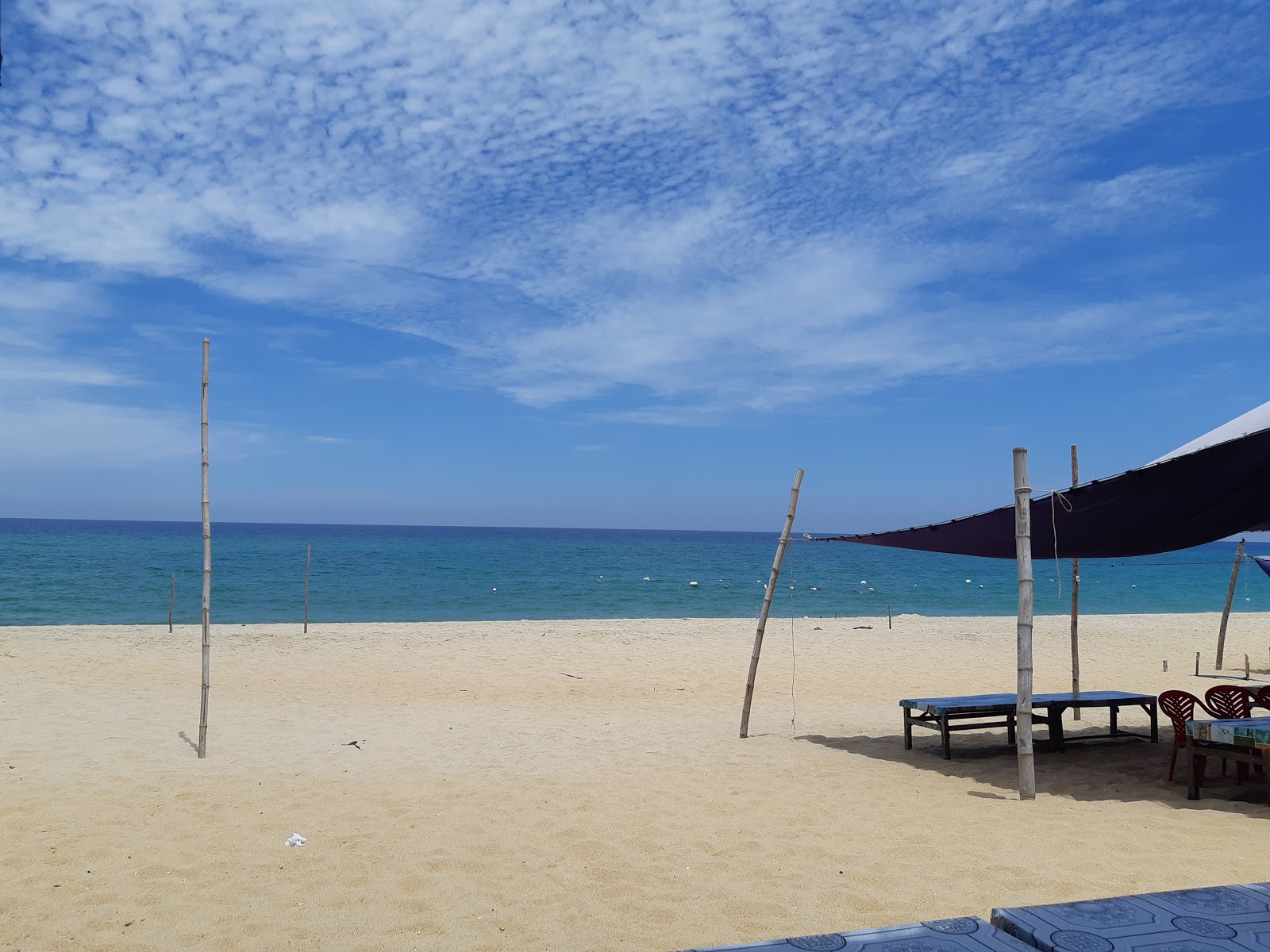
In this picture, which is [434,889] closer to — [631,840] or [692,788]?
[631,840]

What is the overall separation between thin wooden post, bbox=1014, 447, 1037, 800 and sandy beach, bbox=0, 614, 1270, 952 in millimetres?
207

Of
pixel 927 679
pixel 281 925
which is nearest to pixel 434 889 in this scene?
pixel 281 925

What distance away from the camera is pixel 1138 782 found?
5.76 metres

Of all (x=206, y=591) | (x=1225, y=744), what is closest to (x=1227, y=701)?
(x=1225, y=744)

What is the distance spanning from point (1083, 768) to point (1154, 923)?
442 centimetres

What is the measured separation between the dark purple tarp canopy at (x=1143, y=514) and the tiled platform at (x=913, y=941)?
11.2 feet

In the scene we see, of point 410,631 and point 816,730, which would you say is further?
point 410,631

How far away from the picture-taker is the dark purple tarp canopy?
489cm

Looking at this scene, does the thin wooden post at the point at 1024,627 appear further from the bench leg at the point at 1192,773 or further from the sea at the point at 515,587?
the sea at the point at 515,587

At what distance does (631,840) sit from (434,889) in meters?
1.08

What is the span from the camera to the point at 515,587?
37531 millimetres

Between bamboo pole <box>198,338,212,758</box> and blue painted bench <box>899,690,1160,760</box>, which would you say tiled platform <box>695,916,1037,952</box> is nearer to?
blue painted bench <box>899,690,1160,760</box>

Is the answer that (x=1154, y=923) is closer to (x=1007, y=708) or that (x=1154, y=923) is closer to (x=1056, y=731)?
(x=1007, y=708)

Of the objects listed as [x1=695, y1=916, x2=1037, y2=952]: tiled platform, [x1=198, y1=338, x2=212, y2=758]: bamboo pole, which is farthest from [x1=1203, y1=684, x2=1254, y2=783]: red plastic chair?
[x1=198, y1=338, x2=212, y2=758]: bamboo pole
